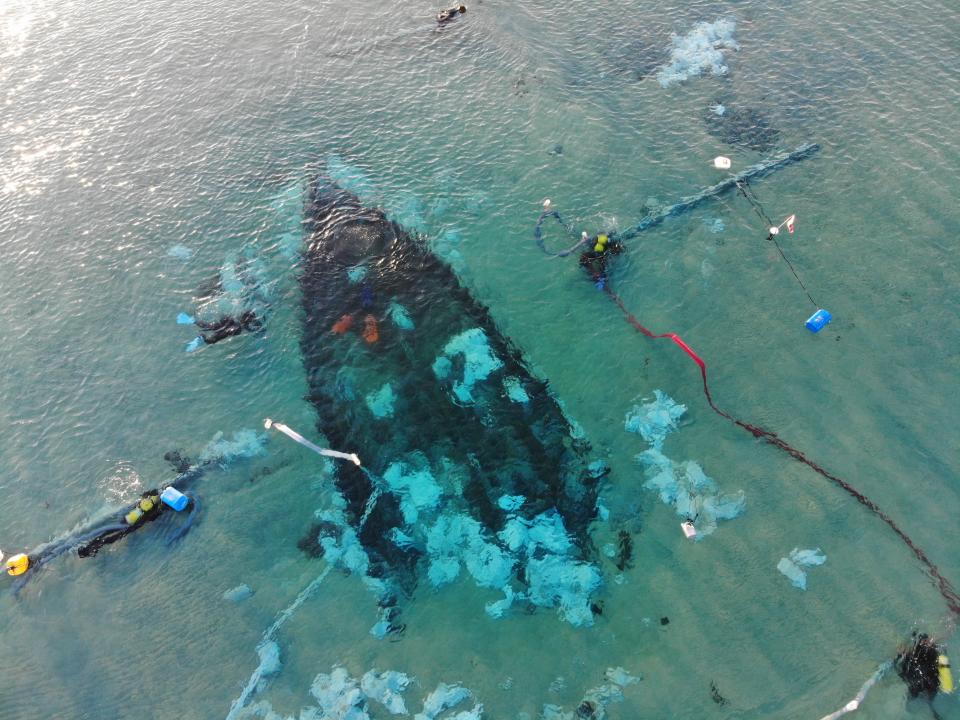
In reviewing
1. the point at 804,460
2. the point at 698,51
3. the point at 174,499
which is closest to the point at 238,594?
the point at 174,499

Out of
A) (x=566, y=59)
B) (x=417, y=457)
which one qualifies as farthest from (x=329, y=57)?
(x=417, y=457)

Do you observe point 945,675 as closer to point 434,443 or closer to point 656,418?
point 656,418

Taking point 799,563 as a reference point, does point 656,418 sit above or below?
above

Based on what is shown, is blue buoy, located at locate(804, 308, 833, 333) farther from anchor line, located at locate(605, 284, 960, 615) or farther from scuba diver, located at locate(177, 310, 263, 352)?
scuba diver, located at locate(177, 310, 263, 352)

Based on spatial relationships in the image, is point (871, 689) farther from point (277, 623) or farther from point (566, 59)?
point (566, 59)

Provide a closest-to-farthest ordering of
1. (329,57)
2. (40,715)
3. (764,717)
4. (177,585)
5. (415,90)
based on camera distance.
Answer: (764,717) < (40,715) < (177,585) < (415,90) < (329,57)

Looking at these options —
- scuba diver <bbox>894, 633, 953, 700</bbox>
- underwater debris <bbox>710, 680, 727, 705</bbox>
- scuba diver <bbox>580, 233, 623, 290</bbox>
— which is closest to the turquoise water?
underwater debris <bbox>710, 680, 727, 705</bbox>
